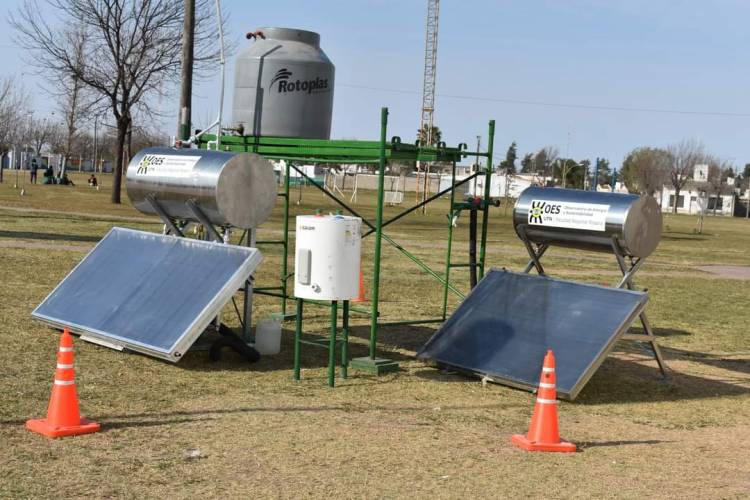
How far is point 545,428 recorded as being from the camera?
834 centimetres

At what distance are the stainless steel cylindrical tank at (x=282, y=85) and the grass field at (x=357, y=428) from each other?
9.31 ft

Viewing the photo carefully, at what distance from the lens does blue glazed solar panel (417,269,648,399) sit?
10.3 metres

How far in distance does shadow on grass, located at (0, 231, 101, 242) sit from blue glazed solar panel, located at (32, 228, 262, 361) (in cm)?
1265

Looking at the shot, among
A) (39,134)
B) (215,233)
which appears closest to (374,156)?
(215,233)

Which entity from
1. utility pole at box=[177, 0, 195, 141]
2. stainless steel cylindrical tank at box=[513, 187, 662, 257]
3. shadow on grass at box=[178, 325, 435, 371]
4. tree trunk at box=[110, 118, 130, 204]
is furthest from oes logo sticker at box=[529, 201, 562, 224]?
tree trunk at box=[110, 118, 130, 204]

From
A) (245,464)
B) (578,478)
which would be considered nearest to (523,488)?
(578,478)

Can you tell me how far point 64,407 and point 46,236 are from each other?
18312 millimetres

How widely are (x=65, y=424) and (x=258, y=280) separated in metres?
11.3

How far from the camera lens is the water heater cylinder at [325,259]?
33.2ft

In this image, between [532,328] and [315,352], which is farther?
[315,352]

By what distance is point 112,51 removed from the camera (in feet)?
148

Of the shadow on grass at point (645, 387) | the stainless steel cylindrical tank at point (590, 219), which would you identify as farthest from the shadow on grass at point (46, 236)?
the shadow on grass at point (645, 387)

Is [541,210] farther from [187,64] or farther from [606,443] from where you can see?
A: [187,64]

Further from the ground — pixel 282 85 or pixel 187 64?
pixel 187 64
